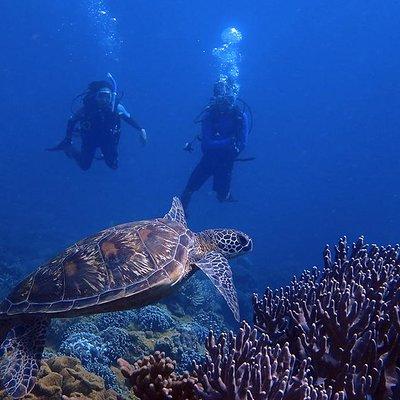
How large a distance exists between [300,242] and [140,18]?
10318cm

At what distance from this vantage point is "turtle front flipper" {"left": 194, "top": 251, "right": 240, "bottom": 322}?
4.06 metres

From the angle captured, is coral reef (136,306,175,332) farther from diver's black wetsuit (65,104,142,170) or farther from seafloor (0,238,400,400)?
diver's black wetsuit (65,104,142,170)

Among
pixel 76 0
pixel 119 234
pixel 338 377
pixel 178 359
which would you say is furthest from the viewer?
pixel 76 0

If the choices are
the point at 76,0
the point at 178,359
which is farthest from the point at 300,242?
the point at 76,0

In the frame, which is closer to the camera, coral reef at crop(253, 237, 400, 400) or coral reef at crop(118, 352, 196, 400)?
coral reef at crop(253, 237, 400, 400)

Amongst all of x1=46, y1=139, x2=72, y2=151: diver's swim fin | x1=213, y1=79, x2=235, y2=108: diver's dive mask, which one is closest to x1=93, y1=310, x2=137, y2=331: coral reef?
x1=46, y1=139, x2=72, y2=151: diver's swim fin

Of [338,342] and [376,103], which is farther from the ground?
[376,103]

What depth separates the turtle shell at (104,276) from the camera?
12.4ft

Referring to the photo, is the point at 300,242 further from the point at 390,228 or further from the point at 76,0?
the point at 76,0

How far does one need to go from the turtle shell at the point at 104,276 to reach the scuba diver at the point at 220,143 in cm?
718

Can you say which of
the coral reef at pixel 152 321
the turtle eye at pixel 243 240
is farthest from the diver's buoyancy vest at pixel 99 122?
the turtle eye at pixel 243 240

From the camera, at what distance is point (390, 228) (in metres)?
73.9

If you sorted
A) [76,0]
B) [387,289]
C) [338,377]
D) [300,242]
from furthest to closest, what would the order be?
[76,0], [300,242], [387,289], [338,377]

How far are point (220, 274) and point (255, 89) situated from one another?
149395mm
